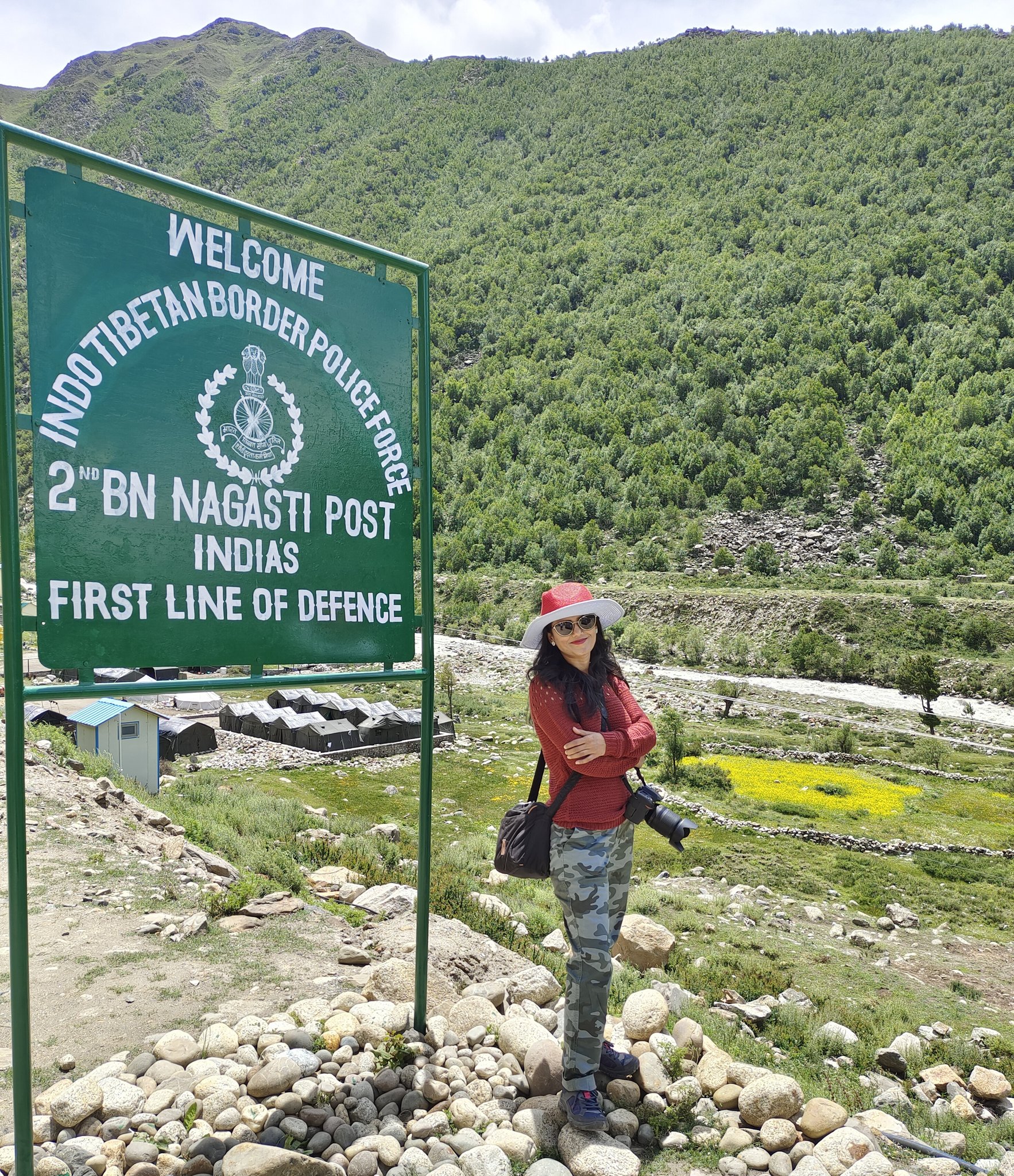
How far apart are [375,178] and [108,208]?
161 metres

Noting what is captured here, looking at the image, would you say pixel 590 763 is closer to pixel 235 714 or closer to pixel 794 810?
pixel 794 810

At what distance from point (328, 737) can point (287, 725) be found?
1566 mm

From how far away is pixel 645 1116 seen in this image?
2.92m

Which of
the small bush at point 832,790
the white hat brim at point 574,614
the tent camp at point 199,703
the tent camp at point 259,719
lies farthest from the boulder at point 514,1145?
the tent camp at point 199,703

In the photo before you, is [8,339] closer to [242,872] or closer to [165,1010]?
[165,1010]

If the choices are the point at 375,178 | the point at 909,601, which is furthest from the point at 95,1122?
the point at 375,178

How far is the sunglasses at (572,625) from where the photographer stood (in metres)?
2.84

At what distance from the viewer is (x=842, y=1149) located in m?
2.69

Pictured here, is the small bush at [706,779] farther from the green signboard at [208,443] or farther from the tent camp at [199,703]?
the green signboard at [208,443]

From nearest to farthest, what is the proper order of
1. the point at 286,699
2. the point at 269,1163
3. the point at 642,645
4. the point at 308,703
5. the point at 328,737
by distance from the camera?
the point at 269,1163, the point at 328,737, the point at 308,703, the point at 286,699, the point at 642,645

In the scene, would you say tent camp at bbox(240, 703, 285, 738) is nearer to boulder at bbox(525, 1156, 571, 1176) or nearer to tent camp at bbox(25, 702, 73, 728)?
tent camp at bbox(25, 702, 73, 728)

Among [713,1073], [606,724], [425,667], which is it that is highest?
[425,667]

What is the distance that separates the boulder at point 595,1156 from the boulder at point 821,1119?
0.68 m

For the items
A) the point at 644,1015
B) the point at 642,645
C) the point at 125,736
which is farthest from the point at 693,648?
the point at 644,1015
